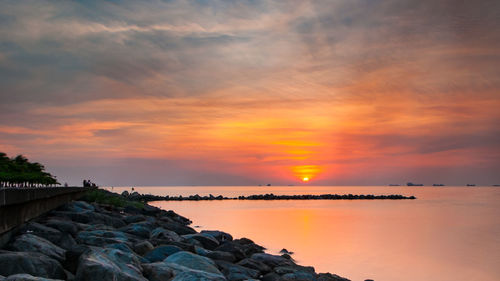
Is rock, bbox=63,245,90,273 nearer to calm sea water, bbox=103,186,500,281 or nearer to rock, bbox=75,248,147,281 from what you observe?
rock, bbox=75,248,147,281

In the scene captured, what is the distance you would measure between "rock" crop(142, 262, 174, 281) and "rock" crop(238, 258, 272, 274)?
172 inches

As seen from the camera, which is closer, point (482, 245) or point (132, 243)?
point (132, 243)

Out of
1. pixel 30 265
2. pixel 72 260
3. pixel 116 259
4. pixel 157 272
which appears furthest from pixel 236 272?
pixel 30 265

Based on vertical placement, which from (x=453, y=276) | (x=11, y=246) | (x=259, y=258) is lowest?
(x=453, y=276)

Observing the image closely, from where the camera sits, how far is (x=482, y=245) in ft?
101

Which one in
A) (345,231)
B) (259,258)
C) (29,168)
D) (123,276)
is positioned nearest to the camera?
(123,276)

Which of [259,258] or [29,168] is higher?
[29,168]

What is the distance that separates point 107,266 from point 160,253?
422 cm

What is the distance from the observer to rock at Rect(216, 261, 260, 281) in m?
12.3

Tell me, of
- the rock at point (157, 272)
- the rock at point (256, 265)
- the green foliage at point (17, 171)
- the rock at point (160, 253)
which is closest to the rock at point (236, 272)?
the rock at point (256, 265)

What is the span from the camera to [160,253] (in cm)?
1251

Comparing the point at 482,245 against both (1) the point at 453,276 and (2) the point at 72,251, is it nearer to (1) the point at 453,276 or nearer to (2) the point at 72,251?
(1) the point at 453,276

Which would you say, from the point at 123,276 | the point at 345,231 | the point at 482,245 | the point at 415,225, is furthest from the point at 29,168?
the point at 123,276

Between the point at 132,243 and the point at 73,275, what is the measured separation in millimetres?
4650
